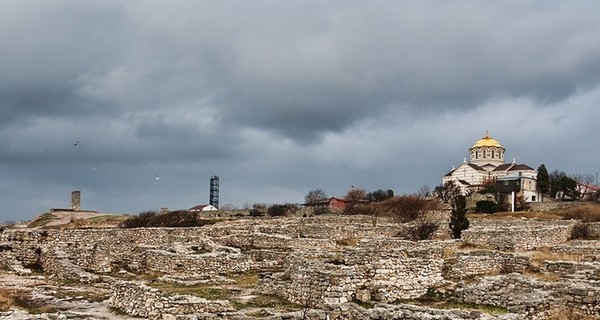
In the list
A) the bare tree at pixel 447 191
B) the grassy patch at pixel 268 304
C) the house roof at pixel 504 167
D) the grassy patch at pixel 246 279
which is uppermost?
the house roof at pixel 504 167

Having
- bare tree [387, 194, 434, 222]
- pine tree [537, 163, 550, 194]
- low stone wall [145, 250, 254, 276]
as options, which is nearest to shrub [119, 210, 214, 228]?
bare tree [387, 194, 434, 222]

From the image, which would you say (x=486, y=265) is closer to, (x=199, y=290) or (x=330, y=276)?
(x=330, y=276)

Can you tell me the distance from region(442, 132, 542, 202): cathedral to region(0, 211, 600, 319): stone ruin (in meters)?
71.8

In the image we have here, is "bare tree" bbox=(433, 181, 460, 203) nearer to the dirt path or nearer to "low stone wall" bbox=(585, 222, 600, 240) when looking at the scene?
"low stone wall" bbox=(585, 222, 600, 240)

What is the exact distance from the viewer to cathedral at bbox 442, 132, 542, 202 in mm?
101750

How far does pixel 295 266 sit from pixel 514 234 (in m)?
21.6

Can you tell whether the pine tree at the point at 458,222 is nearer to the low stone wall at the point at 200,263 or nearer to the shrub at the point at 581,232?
the shrub at the point at 581,232

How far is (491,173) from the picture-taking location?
11412 centimetres

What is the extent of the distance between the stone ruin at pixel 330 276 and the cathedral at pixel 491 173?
71792mm

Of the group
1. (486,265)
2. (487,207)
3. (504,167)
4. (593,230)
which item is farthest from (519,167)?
(486,265)

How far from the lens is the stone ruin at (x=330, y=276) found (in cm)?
1354

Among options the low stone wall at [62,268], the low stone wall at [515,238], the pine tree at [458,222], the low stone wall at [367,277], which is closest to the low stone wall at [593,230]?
the low stone wall at [515,238]

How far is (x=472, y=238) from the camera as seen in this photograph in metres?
35.6

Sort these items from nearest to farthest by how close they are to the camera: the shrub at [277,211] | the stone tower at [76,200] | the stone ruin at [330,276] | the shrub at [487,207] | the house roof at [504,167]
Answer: the stone ruin at [330,276] < the stone tower at [76,200] < the shrub at [487,207] < the shrub at [277,211] < the house roof at [504,167]
